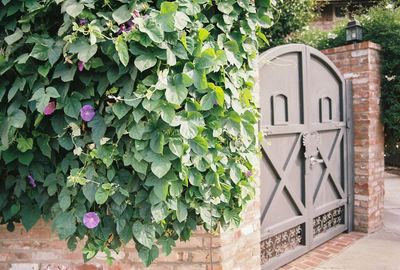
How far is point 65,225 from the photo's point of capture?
1532 millimetres

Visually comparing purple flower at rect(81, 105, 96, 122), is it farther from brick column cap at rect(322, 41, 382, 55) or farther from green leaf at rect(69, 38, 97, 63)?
brick column cap at rect(322, 41, 382, 55)

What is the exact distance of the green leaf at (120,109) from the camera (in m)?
1.45

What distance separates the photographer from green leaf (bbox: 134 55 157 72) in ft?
4.62

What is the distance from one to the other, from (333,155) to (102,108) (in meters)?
2.89

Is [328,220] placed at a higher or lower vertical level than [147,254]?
lower

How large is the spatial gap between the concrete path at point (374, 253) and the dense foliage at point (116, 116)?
6.41 ft

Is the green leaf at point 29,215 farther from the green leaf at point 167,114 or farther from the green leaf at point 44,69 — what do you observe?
the green leaf at point 167,114

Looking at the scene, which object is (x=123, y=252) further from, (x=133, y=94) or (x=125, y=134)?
(x=133, y=94)

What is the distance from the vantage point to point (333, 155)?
12.4 ft

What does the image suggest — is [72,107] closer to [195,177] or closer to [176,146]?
[176,146]

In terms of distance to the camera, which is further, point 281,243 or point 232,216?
point 281,243

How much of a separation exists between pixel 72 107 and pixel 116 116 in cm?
19

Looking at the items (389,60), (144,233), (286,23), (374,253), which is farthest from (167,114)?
(286,23)

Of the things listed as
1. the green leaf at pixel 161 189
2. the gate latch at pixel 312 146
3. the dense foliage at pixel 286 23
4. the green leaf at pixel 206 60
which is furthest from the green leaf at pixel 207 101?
the dense foliage at pixel 286 23
